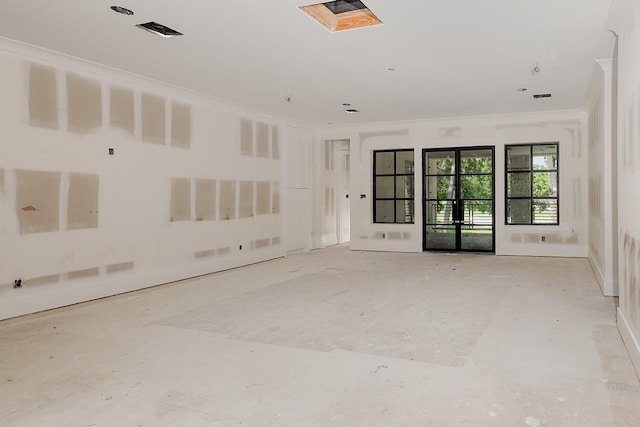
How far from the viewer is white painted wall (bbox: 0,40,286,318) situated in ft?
15.3

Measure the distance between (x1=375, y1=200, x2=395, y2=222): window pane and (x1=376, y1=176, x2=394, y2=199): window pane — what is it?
0.12 meters

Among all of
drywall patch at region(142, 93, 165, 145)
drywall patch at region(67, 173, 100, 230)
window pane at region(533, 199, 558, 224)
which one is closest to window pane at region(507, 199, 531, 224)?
window pane at region(533, 199, 558, 224)

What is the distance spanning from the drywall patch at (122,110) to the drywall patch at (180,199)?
100cm

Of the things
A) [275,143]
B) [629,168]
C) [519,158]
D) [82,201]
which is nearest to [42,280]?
[82,201]

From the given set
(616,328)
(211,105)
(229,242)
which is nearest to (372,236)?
(229,242)

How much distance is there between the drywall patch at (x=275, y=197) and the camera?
890 centimetres

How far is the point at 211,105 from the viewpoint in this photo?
23.7 ft

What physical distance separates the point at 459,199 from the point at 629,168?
19.6ft

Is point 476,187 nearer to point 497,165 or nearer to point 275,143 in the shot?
point 497,165

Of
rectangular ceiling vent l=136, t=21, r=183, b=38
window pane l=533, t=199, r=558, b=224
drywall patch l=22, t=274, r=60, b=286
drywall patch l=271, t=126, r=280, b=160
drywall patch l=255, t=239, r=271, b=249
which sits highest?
rectangular ceiling vent l=136, t=21, r=183, b=38

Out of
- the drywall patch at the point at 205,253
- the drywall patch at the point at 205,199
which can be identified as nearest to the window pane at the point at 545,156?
the drywall patch at the point at 205,199

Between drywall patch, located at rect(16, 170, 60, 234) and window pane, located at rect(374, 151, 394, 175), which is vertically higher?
window pane, located at rect(374, 151, 394, 175)

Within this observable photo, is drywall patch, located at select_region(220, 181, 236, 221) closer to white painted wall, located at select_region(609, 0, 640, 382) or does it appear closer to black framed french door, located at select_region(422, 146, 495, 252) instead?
black framed french door, located at select_region(422, 146, 495, 252)

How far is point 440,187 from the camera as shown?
31.4ft
